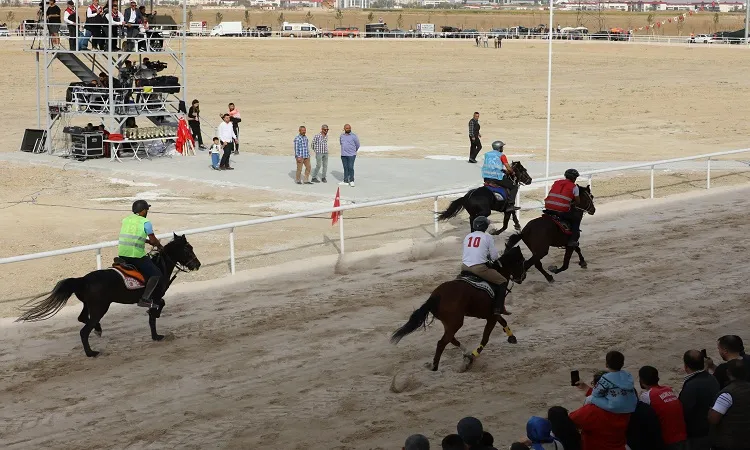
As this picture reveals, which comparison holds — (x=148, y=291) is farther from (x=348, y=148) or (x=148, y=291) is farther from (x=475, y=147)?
(x=475, y=147)

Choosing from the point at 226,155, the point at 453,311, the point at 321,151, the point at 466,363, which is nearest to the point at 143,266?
the point at 453,311

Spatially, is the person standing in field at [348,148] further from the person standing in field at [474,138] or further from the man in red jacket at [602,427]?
the man in red jacket at [602,427]

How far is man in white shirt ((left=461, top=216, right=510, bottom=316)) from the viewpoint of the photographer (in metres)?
10.3

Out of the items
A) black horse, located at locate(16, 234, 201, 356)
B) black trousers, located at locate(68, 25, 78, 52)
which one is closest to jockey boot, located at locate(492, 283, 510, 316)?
black horse, located at locate(16, 234, 201, 356)

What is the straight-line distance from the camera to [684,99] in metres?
37.8

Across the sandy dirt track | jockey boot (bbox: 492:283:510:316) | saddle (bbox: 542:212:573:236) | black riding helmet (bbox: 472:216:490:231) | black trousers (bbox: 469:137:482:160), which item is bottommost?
the sandy dirt track

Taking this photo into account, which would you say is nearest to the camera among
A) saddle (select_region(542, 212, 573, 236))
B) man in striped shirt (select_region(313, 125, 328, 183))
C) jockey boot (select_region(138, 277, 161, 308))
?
jockey boot (select_region(138, 277, 161, 308))

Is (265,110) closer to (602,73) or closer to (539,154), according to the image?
(539,154)

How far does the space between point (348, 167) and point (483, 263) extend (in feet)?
36.0

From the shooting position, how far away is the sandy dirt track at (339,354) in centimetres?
893

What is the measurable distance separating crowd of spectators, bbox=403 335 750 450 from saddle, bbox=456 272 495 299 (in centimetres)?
299

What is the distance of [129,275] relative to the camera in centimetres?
1088

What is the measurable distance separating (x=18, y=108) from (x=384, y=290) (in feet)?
83.1

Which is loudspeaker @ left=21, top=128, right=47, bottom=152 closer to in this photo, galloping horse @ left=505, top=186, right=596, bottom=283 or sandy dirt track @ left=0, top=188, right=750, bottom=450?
sandy dirt track @ left=0, top=188, right=750, bottom=450
